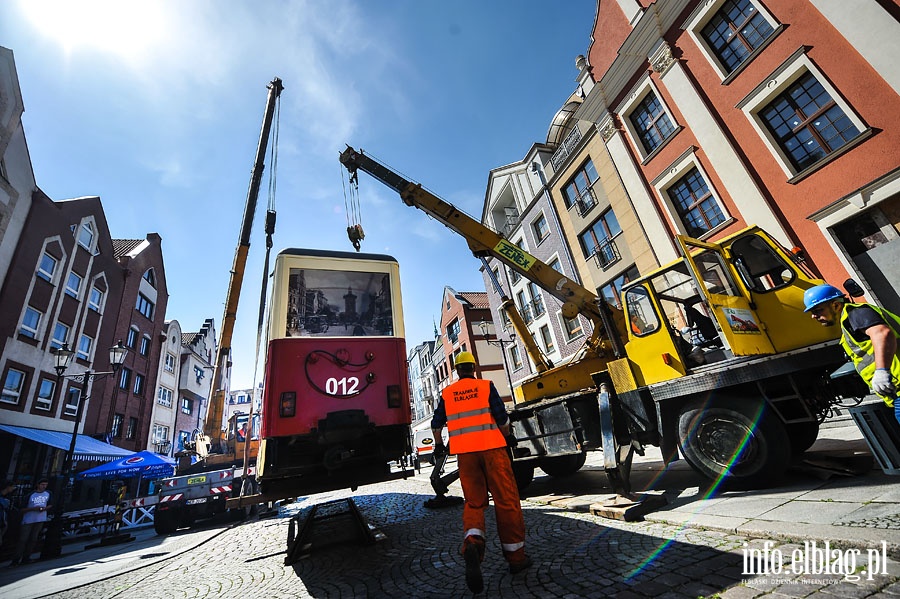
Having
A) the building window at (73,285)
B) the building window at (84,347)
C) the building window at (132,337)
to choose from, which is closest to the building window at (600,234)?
the building window at (73,285)

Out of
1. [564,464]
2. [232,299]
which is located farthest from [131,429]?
[564,464]

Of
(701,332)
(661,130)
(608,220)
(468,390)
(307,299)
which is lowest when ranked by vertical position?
(468,390)

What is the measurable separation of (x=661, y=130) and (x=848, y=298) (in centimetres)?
1247

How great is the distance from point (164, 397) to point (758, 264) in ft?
107

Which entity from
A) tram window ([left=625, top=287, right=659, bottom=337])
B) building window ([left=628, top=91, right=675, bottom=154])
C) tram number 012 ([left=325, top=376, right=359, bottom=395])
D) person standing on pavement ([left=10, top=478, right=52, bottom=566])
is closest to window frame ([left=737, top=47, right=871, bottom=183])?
building window ([left=628, top=91, right=675, bottom=154])

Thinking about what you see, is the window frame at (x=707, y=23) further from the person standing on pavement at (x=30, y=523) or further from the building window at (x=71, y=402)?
the building window at (x=71, y=402)

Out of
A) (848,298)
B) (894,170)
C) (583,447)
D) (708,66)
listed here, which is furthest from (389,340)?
(708,66)

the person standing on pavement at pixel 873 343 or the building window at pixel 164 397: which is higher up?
the building window at pixel 164 397

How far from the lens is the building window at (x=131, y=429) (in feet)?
70.0

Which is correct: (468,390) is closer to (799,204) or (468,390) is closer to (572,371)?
(572,371)

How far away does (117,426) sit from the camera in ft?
67.2

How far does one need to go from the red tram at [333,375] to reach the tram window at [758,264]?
469cm

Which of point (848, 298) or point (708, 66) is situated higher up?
point (708, 66)

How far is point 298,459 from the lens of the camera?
474 centimetres
